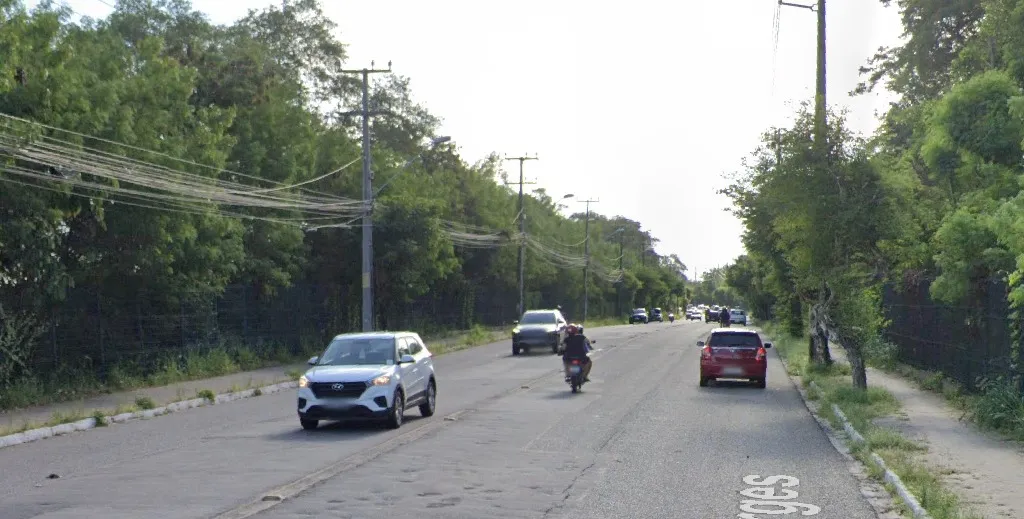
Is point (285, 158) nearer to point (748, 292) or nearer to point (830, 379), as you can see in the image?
point (830, 379)

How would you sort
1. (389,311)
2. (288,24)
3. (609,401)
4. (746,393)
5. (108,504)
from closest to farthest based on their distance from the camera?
(108,504), (609,401), (746,393), (389,311), (288,24)

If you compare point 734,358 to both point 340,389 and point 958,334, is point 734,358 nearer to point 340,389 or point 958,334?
point 958,334

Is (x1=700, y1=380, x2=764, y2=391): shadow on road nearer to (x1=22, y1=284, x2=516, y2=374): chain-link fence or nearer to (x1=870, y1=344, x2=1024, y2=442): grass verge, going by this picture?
(x1=870, y1=344, x2=1024, y2=442): grass verge

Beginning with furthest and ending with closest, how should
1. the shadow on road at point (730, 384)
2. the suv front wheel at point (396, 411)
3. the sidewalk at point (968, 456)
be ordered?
the shadow on road at point (730, 384) < the suv front wheel at point (396, 411) < the sidewalk at point (968, 456)

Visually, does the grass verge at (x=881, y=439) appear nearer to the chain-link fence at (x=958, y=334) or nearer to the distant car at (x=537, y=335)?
the chain-link fence at (x=958, y=334)

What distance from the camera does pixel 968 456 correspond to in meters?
13.7

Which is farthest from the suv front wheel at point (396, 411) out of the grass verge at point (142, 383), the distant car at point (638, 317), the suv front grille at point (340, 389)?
the distant car at point (638, 317)

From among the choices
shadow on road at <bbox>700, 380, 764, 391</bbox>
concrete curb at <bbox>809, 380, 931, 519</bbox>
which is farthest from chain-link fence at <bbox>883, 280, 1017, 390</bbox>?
shadow on road at <bbox>700, 380, 764, 391</bbox>

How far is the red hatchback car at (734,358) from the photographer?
26.9 meters

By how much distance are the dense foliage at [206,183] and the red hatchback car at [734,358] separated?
12985 mm

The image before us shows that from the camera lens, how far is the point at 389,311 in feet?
166

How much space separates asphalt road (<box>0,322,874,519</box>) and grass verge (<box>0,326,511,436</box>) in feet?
2.74

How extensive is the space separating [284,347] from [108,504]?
90.7 feet

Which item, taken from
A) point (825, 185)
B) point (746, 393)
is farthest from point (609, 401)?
point (825, 185)
